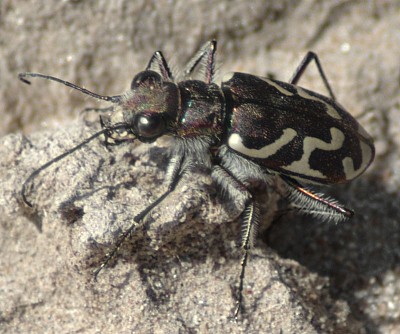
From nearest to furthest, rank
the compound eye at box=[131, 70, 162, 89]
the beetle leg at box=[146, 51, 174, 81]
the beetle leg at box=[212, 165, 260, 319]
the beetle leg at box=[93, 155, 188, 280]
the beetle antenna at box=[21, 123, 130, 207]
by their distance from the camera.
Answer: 1. the beetle leg at box=[93, 155, 188, 280]
2. the beetle antenna at box=[21, 123, 130, 207]
3. the beetle leg at box=[212, 165, 260, 319]
4. the compound eye at box=[131, 70, 162, 89]
5. the beetle leg at box=[146, 51, 174, 81]

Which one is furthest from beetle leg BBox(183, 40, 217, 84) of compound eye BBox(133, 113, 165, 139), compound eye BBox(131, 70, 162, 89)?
compound eye BBox(133, 113, 165, 139)

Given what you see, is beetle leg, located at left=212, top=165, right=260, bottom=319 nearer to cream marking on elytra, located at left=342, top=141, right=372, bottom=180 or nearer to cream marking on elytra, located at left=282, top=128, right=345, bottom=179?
cream marking on elytra, located at left=282, top=128, right=345, bottom=179

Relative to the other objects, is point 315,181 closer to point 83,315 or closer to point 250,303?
point 250,303

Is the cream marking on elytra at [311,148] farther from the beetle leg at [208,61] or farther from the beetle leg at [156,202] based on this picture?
the beetle leg at [208,61]

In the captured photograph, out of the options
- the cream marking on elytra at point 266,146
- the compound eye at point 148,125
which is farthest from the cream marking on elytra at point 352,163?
the compound eye at point 148,125

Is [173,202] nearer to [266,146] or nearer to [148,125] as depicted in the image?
[148,125]

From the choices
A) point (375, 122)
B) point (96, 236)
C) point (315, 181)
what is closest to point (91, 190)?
point (96, 236)

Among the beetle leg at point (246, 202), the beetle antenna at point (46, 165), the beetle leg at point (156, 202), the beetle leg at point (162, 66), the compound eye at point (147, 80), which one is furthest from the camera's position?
the beetle leg at point (162, 66)
